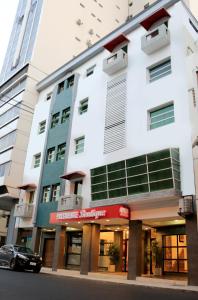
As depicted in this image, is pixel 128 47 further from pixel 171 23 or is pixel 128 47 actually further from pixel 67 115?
pixel 67 115

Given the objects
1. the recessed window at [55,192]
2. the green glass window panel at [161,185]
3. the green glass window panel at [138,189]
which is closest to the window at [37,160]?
the recessed window at [55,192]

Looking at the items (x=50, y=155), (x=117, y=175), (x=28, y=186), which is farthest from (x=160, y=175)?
(x=28, y=186)

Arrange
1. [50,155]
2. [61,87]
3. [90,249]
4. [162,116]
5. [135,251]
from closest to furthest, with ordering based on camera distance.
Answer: [135,251] < [162,116] < [90,249] < [50,155] < [61,87]

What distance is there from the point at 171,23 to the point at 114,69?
5383mm

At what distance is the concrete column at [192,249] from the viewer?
604 inches

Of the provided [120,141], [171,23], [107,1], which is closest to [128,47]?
[171,23]

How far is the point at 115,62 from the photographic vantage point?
2420cm

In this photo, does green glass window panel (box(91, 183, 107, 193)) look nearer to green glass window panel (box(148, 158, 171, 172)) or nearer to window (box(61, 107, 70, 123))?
green glass window panel (box(148, 158, 171, 172))

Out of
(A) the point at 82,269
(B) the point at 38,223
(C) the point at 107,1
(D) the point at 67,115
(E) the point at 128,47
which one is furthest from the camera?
(C) the point at 107,1

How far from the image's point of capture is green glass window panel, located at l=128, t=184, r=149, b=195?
18.8m

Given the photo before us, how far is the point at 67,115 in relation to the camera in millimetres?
28938

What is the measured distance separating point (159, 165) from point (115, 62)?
10.1 m

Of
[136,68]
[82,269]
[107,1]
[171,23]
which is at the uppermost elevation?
[107,1]

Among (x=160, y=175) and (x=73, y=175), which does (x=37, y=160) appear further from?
(x=160, y=175)
